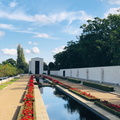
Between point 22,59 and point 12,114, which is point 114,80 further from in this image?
point 22,59

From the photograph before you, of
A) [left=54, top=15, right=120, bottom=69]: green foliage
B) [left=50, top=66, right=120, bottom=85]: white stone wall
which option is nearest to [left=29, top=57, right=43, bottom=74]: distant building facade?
[left=54, top=15, right=120, bottom=69]: green foliage

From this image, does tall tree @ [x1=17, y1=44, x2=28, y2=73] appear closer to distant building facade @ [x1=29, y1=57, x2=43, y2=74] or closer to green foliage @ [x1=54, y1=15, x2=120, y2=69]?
distant building facade @ [x1=29, y1=57, x2=43, y2=74]

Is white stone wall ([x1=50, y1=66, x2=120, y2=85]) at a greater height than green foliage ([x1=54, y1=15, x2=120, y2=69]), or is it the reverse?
green foliage ([x1=54, y1=15, x2=120, y2=69])

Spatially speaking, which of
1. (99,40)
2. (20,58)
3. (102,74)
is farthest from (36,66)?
(102,74)

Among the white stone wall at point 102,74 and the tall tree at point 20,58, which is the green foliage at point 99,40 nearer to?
the white stone wall at point 102,74

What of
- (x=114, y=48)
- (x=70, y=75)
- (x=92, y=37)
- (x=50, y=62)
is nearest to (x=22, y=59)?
(x=50, y=62)

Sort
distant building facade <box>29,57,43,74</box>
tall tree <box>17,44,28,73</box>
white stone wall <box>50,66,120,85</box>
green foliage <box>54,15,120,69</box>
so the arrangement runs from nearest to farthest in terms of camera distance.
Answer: white stone wall <box>50,66,120,85</box>, green foliage <box>54,15,120,69</box>, distant building facade <box>29,57,43,74</box>, tall tree <box>17,44,28,73</box>

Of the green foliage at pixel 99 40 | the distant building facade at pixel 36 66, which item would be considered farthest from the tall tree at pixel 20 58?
the green foliage at pixel 99 40

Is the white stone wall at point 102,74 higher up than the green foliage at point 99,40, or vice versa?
the green foliage at point 99,40

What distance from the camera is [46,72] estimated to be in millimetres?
87062

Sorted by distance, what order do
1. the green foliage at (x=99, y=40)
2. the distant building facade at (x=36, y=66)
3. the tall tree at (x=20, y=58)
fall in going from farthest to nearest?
the tall tree at (x=20, y=58) < the distant building facade at (x=36, y=66) < the green foliage at (x=99, y=40)

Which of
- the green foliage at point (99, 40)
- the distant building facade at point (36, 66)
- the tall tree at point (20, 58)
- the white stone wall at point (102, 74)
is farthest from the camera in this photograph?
the tall tree at point (20, 58)

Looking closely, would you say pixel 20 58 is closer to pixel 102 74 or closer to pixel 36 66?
pixel 36 66

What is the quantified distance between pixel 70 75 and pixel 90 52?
12.3 meters
